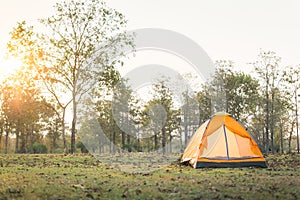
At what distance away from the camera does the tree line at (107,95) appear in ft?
95.5

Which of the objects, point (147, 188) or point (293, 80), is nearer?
point (147, 188)

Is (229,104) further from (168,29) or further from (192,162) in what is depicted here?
(192,162)

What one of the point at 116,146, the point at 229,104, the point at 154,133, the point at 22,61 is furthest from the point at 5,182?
the point at 116,146

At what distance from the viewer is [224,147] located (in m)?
14.8

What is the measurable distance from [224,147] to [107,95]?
19195 millimetres

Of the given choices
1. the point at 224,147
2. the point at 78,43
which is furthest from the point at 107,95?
the point at 224,147

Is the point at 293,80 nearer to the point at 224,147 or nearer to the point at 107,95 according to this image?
the point at 107,95

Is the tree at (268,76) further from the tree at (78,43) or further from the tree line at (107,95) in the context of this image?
the tree at (78,43)

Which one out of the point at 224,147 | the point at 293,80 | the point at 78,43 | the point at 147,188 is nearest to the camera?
the point at 147,188

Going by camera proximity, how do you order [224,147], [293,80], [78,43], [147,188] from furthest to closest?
[293,80], [78,43], [224,147], [147,188]

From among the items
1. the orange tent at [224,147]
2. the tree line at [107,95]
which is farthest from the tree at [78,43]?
the orange tent at [224,147]

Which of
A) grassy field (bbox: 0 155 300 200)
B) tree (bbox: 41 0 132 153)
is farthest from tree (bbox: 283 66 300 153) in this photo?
grassy field (bbox: 0 155 300 200)

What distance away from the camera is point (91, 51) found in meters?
29.2

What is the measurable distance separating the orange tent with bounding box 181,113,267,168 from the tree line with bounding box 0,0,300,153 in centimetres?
1575
